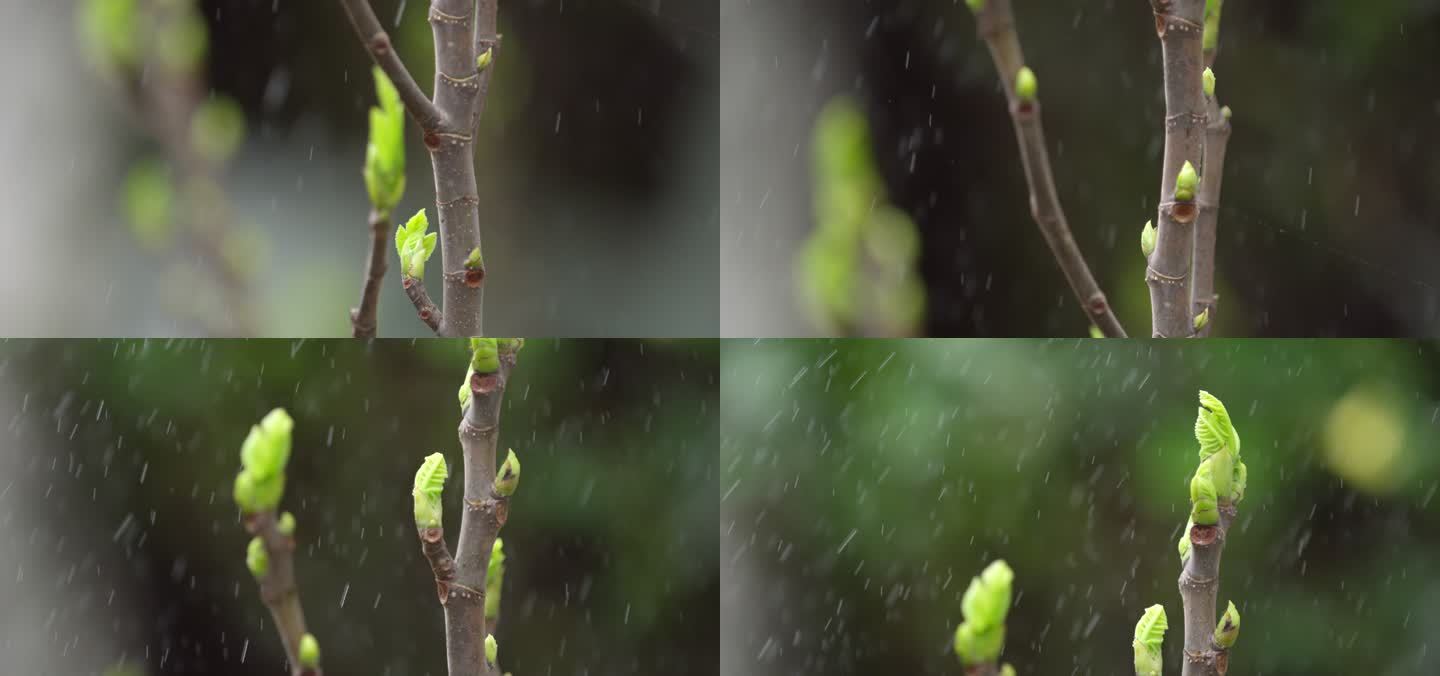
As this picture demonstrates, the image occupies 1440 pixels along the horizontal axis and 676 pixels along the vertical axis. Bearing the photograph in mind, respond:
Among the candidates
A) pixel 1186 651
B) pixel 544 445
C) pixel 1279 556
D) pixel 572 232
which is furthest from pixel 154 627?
pixel 1279 556

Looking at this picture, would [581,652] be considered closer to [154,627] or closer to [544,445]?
[544,445]

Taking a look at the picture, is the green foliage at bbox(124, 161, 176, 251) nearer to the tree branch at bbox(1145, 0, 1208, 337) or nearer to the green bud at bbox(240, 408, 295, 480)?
the green bud at bbox(240, 408, 295, 480)

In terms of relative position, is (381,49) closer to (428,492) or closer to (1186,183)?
(428,492)

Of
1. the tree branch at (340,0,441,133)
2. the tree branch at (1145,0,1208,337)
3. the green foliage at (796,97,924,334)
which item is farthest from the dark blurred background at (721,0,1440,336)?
the tree branch at (340,0,441,133)

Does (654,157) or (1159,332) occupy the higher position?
(654,157)

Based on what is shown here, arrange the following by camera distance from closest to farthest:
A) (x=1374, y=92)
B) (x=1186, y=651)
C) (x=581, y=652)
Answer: (x=1186, y=651) → (x=1374, y=92) → (x=581, y=652)

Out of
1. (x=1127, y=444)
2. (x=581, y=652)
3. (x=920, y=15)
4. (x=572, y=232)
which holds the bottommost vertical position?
(x=581, y=652)

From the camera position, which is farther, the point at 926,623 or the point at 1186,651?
the point at 926,623
